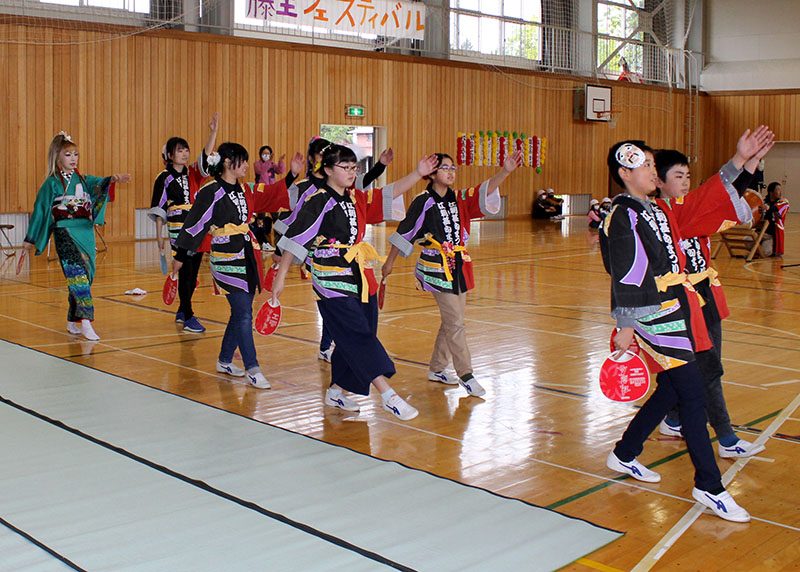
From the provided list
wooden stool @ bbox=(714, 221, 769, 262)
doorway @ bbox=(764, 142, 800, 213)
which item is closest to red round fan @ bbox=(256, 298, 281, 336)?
wooden stool @ bbox=(714, 221, 769, 262)

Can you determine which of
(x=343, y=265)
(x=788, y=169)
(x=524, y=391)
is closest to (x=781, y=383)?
(x=524, y=391)

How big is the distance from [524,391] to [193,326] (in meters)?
3.42

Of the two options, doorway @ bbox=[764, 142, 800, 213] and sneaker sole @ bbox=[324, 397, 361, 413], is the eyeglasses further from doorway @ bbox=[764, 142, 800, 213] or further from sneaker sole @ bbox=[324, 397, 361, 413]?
doorway @ bbox=[764, 142, 800, 213]

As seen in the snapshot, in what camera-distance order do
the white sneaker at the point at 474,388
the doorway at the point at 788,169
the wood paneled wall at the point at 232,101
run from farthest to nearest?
the doorway at the point at 788,169 < the wood paneled wall at the point at 232,101 < the white sneaker at the point at 474,388

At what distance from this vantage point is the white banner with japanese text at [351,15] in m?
17.5

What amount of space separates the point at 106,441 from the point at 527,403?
255cm

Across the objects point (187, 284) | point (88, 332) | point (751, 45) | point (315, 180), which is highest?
point (751, 45)

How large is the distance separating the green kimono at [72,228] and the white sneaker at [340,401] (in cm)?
302

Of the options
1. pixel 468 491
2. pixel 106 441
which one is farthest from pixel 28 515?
pixel 468 491

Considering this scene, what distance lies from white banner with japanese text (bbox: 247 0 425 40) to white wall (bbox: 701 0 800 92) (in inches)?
500

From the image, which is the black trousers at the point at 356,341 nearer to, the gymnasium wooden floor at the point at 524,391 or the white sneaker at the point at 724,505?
the gymnasium wooden floor at the point at 524,391

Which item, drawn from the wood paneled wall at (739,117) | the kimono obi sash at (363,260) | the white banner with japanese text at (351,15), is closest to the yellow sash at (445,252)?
the kimono obi sash at (363,260)

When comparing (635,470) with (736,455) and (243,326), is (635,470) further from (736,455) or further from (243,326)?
(243,326)

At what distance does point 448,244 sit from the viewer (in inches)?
248
